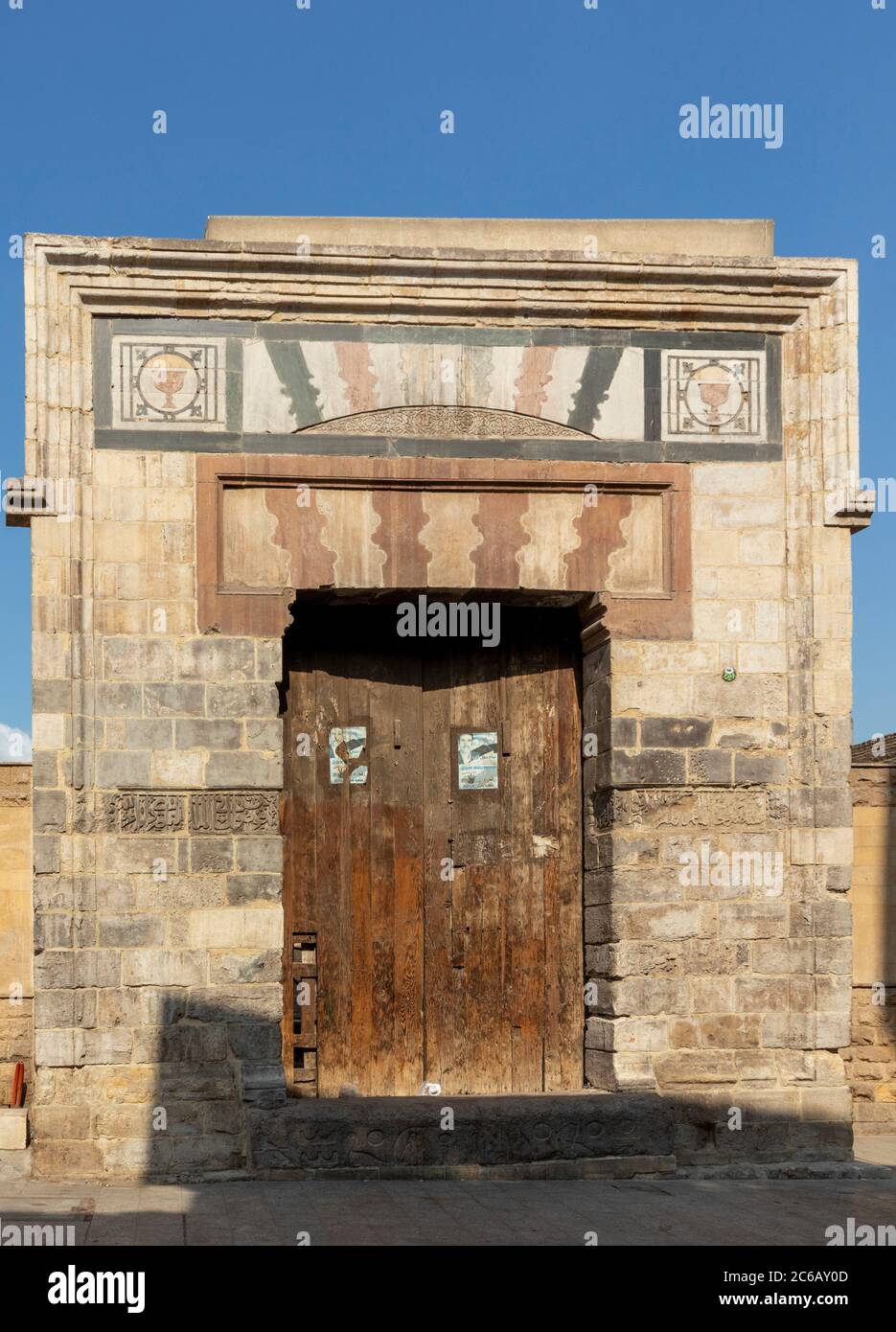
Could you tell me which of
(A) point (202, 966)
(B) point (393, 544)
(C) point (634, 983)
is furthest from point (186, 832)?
(C) point (634, 983)

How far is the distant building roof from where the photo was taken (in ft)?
52.2

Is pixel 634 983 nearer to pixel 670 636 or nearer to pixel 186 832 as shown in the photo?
pixel 670 636

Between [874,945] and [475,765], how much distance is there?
319cm

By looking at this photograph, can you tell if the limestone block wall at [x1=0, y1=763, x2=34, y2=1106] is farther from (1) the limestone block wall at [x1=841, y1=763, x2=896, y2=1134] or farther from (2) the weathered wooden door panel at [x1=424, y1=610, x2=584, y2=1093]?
(1) the limestone block wall at [x1=841, y1=763, x2=896, y2=1134]

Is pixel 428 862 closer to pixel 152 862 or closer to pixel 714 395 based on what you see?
pixel 152 862

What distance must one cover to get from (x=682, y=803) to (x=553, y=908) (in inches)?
43.7

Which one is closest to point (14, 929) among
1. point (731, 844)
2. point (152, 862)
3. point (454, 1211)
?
point (152, 862)

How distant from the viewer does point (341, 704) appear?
34.9 ft

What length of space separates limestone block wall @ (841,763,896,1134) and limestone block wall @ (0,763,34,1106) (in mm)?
5522

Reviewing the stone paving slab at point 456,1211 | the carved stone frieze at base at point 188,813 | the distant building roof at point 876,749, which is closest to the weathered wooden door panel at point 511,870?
the stone paving slab at point 456,1211

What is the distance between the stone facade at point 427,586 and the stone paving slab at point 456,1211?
1.59 feet

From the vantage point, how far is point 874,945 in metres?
11.6

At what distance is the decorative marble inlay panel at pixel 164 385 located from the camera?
33.1 ft

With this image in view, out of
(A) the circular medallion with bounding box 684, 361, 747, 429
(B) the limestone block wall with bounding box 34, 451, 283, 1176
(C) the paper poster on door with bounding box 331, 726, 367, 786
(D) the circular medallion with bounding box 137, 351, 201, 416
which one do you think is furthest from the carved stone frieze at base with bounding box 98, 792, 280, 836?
(A) the circular medallion with bounding box 684, 361, 747, 429
